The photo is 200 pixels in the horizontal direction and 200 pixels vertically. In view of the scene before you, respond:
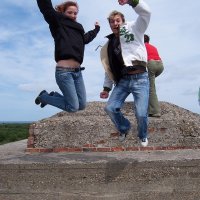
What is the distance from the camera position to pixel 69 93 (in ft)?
16.2

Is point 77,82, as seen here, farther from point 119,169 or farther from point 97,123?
point 97,123

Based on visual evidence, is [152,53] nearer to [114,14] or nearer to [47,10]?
[114,14]

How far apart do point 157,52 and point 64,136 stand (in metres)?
2.33

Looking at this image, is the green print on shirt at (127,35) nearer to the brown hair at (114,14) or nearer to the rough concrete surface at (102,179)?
the brown hair at (114,14)

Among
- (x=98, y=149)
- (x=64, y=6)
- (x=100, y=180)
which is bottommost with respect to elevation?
(x=100, y=180)

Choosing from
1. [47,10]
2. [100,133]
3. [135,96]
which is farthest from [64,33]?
[100,133]

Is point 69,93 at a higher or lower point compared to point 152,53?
lower

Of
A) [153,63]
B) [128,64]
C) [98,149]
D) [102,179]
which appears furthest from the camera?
[153,63]

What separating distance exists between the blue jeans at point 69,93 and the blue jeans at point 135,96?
368mm

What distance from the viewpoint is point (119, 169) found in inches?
211

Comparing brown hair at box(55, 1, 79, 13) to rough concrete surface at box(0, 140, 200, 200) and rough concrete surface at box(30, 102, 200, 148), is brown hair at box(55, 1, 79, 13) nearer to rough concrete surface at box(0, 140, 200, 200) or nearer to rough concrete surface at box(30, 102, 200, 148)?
rough concrete surface at box(0, 140, 200, 200)

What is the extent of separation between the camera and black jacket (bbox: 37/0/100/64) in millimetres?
4871

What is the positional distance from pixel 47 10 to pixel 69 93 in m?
1.01

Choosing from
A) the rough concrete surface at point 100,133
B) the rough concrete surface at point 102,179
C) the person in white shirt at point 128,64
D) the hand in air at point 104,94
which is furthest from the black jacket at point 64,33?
the rough concrete surface at point 100,133
